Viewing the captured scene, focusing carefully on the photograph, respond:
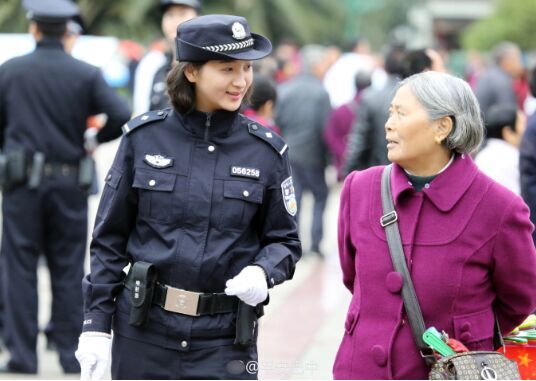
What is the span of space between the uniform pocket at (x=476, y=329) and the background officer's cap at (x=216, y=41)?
1.13 meters

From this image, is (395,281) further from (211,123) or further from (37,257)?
(37,257)

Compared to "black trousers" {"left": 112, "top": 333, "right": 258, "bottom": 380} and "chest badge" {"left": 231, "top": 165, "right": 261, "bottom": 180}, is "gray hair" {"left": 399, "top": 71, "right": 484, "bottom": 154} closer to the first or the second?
"chest badge" {"left": 231, "top": 165, "right": 261, "bottom": 180}

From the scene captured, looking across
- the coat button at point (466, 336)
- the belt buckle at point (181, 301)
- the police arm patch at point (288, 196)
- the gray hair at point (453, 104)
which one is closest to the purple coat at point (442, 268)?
the coat button at point (466, 336)

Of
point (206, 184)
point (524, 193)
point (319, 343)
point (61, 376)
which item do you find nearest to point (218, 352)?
point (206, 184)

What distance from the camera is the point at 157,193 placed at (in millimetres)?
4180

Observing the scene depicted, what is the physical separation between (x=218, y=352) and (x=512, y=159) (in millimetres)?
3345

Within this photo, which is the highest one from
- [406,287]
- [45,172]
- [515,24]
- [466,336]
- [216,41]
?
[216,41]

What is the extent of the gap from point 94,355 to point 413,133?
1.30m

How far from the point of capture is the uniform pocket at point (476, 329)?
13.0 feet

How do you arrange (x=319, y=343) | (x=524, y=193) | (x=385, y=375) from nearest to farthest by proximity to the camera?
1. (x=385, y=375)
2. (x=524, y=193)
3. (x=319, y=343)

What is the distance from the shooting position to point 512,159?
702 cm

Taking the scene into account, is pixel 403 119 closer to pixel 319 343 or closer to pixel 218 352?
pixel 218 352

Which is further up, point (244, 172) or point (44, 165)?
point (244, 172)

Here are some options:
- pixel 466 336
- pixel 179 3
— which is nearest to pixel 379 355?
pixel 466 336
